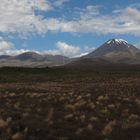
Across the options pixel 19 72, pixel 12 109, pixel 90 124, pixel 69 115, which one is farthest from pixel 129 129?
pixel 19 72

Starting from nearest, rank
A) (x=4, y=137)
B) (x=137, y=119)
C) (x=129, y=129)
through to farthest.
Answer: (x=4, y=137) < (x=129, y=129) < (x=137, y=119)

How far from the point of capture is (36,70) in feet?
324

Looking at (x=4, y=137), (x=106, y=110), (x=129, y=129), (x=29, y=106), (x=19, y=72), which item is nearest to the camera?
(x=4, y=137)

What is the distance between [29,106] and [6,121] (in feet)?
27.1

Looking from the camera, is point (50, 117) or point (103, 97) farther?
point (103, 97)

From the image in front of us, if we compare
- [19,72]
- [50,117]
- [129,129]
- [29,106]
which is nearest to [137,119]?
[129,129]

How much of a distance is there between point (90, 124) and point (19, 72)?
234 ft

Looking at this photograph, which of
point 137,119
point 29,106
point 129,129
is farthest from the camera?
point 29,106

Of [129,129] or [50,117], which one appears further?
[50,117]

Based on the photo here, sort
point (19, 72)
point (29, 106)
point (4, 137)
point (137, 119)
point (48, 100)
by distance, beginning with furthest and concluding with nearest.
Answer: point (19, 72)
point (48, 100)
point (29, 106)
point (137, 119)
point (4, 137)

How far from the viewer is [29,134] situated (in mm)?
20250

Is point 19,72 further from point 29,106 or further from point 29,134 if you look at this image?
point 29,134

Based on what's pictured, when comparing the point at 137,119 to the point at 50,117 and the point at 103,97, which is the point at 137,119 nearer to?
the point at 50,117

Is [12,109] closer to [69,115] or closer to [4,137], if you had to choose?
[69,115]
